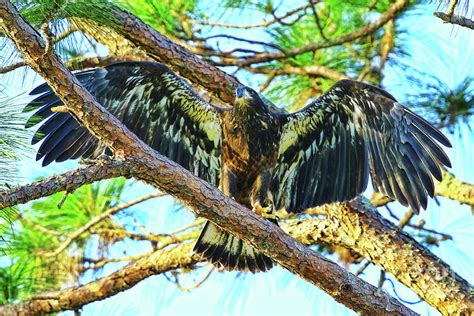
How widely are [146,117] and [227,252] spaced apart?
894 millimetres

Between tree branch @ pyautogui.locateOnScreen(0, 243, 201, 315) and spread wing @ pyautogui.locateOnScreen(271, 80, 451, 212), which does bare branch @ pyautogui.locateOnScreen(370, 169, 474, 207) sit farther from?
tree branch @ pyautogui.locateOnScreen(0, 243, 201, 315)

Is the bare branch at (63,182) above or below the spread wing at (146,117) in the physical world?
below

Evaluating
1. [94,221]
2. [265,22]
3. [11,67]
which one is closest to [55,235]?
[94,221]

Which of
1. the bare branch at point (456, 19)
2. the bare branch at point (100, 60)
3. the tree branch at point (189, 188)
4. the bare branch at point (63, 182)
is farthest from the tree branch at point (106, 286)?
the bare branch at point (456, 19)

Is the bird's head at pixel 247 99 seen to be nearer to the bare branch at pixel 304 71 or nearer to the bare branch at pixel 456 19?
the bare branch at pixel 304 71

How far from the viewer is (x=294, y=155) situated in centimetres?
466

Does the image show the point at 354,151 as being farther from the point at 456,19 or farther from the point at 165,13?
the point at 456,19

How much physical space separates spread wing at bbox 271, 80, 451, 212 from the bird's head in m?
0.27

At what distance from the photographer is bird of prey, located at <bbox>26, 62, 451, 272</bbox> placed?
4273 mm

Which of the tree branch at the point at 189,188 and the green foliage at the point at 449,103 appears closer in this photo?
the tree branch at the point at 189,188

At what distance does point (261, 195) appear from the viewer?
4.43 metres

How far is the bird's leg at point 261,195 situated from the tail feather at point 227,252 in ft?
0.74

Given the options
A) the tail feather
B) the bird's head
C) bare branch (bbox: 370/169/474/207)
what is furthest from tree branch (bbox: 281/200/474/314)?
the bird's head

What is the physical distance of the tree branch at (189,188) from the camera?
270 cm
